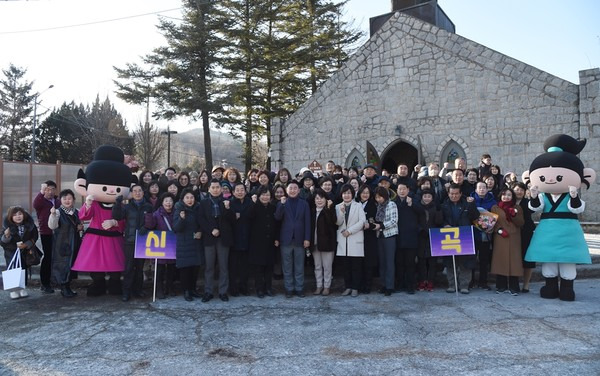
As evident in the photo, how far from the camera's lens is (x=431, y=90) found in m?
13.6

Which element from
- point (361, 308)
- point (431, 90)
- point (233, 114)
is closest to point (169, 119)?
point (233, 114)

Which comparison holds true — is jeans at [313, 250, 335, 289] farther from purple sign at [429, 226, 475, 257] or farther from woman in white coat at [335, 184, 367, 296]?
purple sign at [429, 226, 475, 257]

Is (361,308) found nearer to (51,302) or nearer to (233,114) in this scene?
(51,302)

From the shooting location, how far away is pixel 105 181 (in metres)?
6.49

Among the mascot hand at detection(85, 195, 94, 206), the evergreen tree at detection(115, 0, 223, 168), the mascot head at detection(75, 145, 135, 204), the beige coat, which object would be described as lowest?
the beige coat

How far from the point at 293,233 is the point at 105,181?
3048 mm

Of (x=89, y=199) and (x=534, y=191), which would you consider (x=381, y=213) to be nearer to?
(x=534, y=191)

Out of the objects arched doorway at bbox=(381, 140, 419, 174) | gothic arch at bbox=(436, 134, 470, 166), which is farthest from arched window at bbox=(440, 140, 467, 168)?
arched doorway at bbox=(381, 140, 419, 174)

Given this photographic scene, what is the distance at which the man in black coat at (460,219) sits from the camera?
6676 millimetres

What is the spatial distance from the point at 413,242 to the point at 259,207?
2504 mm

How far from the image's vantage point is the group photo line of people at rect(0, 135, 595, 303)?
20.6 feet

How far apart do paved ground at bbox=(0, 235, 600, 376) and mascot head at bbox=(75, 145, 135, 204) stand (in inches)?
64.6

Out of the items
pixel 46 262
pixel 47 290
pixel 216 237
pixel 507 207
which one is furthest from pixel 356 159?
pixel 47 290

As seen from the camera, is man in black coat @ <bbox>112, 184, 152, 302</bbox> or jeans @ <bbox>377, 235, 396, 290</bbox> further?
jeans @ <bbox>377, 235, 396, 290</bbox>
